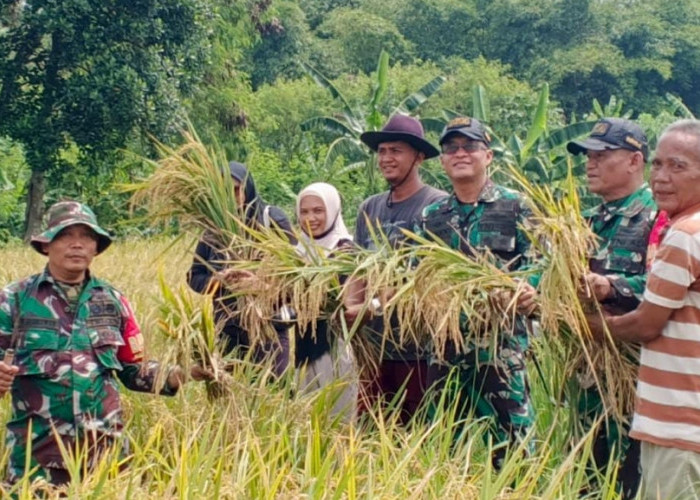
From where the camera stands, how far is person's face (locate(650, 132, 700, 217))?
9.96 feet

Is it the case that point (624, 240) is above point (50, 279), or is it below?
above

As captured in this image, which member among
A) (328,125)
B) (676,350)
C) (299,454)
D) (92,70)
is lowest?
(299,454)

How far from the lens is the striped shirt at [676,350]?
2.86m

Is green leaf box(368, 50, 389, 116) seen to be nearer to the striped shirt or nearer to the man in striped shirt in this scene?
the man in striped shirt

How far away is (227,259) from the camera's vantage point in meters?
4.00

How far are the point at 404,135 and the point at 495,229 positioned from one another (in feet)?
2.39

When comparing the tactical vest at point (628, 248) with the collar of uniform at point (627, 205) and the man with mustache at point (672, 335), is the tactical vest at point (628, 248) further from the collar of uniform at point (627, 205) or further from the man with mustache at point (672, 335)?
the man with mustache at point (672, 335)

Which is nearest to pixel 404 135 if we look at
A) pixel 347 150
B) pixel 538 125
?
pixel 538 125

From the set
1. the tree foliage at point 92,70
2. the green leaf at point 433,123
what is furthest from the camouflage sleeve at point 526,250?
the green leaf at point 433,123

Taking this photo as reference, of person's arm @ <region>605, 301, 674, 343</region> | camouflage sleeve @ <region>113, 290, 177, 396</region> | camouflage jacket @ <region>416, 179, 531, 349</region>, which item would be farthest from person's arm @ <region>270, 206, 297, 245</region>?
person's arm @ <region>605, 301, 674, 343</region>

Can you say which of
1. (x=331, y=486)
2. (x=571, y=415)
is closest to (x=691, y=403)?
(x=571, y=415)

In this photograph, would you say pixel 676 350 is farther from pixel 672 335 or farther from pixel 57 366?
pixel 57 366

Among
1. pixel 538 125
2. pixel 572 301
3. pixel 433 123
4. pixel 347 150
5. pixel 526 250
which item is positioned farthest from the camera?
pixel 347 150

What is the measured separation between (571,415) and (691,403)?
0.67 meters
